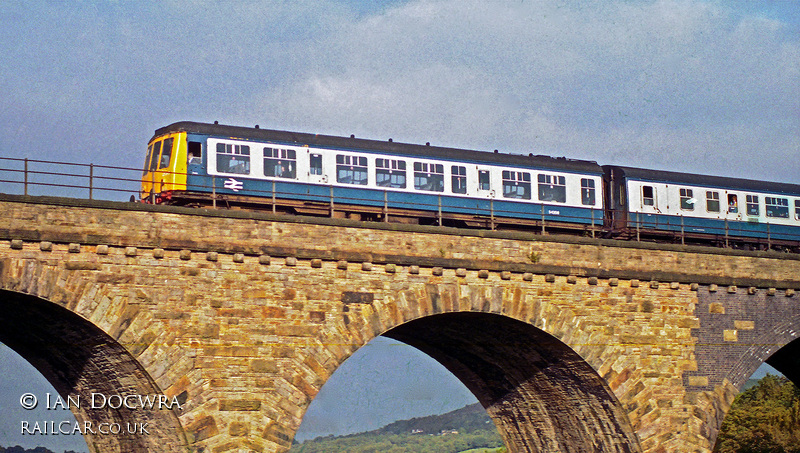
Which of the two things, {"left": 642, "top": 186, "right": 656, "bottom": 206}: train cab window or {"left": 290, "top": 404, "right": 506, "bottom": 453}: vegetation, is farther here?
{"left": 290, "top": 404, "right": 506, "bottom": 453}: vegetation

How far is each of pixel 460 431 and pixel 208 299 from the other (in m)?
116

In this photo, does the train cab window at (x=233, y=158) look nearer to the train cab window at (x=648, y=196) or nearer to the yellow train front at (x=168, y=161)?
the yellow train front at (x=168, y=161)

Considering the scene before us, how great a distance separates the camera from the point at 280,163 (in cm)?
2806

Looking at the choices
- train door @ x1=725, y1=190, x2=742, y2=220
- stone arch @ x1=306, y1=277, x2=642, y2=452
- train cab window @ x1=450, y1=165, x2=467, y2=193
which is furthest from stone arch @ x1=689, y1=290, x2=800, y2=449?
train cab window @ x1=450, y1=165, x2=467, y2=193

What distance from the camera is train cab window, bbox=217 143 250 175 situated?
90.4ft

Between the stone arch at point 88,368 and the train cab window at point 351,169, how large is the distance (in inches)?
362

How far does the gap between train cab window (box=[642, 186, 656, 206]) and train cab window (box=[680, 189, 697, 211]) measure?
46.9 inches

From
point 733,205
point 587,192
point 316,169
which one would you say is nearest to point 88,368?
point 316,169

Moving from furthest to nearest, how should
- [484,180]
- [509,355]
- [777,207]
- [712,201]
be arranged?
[777,207] < [712,201] < [484,180] < [509,355]

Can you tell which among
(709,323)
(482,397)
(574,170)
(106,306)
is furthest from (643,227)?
(106,306)

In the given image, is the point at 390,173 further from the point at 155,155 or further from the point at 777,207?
the point at 777,207

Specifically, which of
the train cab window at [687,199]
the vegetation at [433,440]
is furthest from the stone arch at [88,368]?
the vegetation at [433,440]

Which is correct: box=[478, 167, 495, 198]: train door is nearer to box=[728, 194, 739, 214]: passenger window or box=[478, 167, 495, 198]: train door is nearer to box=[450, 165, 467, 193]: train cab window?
box=[450, 165, 467, 193]: train cab window

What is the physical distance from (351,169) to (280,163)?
2.25 meters
